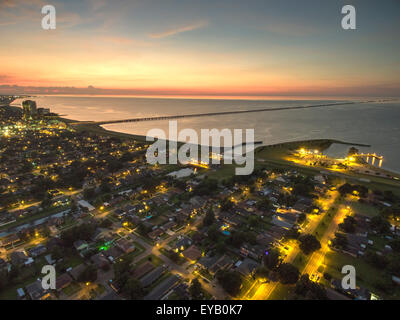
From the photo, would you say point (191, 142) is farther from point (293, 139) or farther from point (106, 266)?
point (106, 266)

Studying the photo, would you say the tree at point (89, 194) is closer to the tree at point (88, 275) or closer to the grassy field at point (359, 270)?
the tree at point (88, 275)

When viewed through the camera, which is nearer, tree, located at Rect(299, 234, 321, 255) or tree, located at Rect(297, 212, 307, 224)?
tree, located at Rect(299, 234, 321, 255)

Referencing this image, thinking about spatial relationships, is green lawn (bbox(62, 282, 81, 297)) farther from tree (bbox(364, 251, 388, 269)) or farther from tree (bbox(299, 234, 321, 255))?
tree (bbox(364, 251, 388, 269))

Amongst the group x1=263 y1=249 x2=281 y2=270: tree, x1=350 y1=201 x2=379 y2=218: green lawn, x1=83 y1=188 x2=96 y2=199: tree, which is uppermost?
x1=83 y1=188 x2=96 y2=199: tree

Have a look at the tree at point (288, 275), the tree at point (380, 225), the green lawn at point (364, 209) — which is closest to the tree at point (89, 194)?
the tree at point (288, 275)

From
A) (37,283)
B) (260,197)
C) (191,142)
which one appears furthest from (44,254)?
(191,142)

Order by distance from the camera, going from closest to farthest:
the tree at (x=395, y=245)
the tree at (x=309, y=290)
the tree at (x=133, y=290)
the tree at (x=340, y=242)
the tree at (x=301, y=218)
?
the tree at (x=309, y=290), the tree at (x=133, y=290), the tree at (x=395, y=245), the tree at (x=340, y=242), the tree at (x=301, y=218)

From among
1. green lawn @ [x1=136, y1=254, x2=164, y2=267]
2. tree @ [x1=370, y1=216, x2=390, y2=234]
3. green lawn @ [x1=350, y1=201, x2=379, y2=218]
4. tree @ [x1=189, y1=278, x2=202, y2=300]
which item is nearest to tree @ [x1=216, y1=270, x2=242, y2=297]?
tree @ [x1=189, y1=278, x2=202, y2=300]

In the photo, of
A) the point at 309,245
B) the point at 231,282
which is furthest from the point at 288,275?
the point at 309,245

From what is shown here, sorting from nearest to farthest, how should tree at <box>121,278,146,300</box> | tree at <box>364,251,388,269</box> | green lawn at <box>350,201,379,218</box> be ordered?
tree at <box>121,278,146,300</box> < tree at <box>364,251,388,269</box> < green lawn at <box>350,201,379,218</box>
